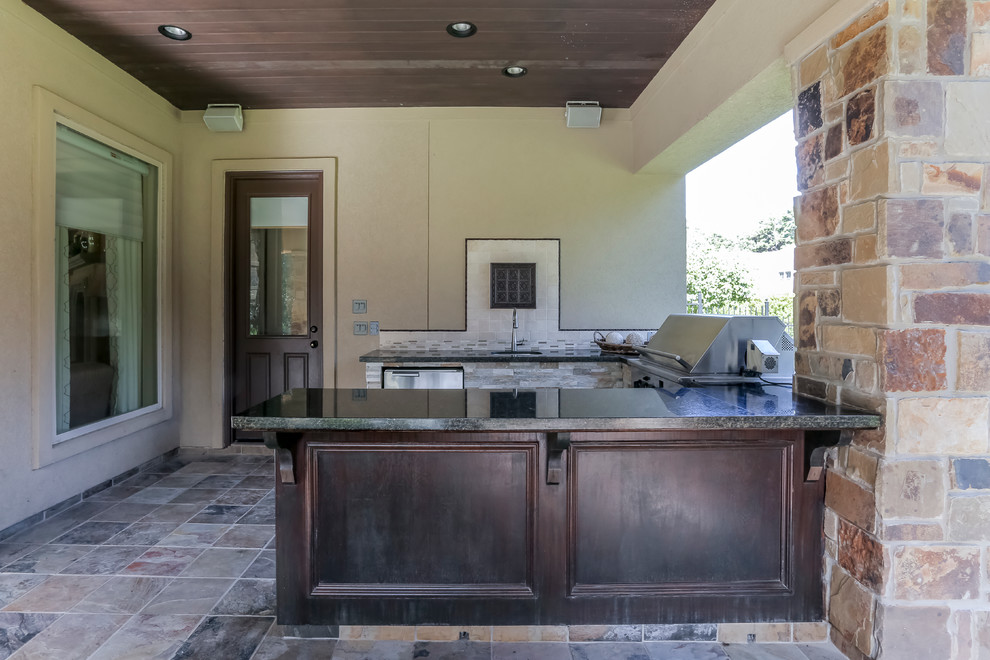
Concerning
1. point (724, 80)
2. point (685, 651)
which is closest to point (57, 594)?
point (685, 651)

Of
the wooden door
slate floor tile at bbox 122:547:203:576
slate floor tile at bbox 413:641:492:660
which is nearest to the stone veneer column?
slate floor tile at bbox 413:641:492:660

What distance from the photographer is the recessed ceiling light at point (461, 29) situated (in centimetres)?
336

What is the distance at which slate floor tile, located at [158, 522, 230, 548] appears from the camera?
3059mm

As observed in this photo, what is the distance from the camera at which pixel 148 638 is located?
217cm

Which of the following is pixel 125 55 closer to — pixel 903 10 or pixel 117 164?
pixel 117 164

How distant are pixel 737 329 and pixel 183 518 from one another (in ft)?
10.9

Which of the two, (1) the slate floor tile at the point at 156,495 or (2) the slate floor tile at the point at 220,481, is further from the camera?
(2) the slate floor tile at the point at 220,481

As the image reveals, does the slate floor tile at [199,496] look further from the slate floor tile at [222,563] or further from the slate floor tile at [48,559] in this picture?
the slate floor tile at [222,563]

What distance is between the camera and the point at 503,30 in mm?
3443

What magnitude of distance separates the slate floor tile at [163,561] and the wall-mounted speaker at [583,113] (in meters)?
3.89

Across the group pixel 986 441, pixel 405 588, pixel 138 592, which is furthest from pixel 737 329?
pixel 138 592

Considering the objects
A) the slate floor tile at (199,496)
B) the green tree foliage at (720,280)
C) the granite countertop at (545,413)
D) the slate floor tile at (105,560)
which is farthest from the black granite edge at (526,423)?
the green tree foliage at (720,280)

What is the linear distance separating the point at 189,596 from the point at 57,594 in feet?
1.84

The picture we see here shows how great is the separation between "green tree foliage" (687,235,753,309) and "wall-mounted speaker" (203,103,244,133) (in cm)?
959
